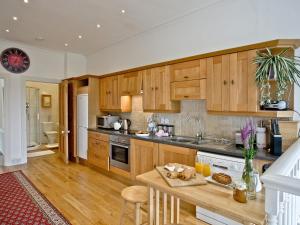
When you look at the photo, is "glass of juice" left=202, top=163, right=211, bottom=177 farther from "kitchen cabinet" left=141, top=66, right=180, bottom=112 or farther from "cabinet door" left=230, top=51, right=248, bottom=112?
"kitchen cabinet" left=141, top=66, right=180, bottom=112

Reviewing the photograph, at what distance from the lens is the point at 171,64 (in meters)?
3.38

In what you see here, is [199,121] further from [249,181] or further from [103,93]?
[103,93]

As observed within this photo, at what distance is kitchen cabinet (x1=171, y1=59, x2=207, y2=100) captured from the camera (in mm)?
2971

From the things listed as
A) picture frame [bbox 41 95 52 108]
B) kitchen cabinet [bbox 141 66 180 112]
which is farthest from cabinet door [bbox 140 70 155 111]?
picture frame [bbox 41 95 52 108]

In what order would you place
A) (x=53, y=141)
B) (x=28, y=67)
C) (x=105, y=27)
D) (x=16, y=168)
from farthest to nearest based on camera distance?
(x=53, y=141), (x=28, y=67), (x=16, y=168), (x=105, y=27)

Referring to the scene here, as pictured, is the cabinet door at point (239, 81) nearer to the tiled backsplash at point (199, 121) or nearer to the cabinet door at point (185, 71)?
the tiled backsplash at point (199, 121)

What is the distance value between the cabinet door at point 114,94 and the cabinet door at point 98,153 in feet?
2.85

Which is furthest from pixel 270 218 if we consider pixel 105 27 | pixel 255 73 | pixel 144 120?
pixel 105 27

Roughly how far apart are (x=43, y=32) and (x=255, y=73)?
4238mm

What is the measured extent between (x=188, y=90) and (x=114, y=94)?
6.63ft

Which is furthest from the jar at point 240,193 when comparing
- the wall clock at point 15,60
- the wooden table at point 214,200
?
the wall clock at point 15,60

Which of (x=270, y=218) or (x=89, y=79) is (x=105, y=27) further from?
(x=270, y=218)

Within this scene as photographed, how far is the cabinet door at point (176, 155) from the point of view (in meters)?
2.77

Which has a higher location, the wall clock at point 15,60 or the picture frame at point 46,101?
the wall clock at point 15,60
